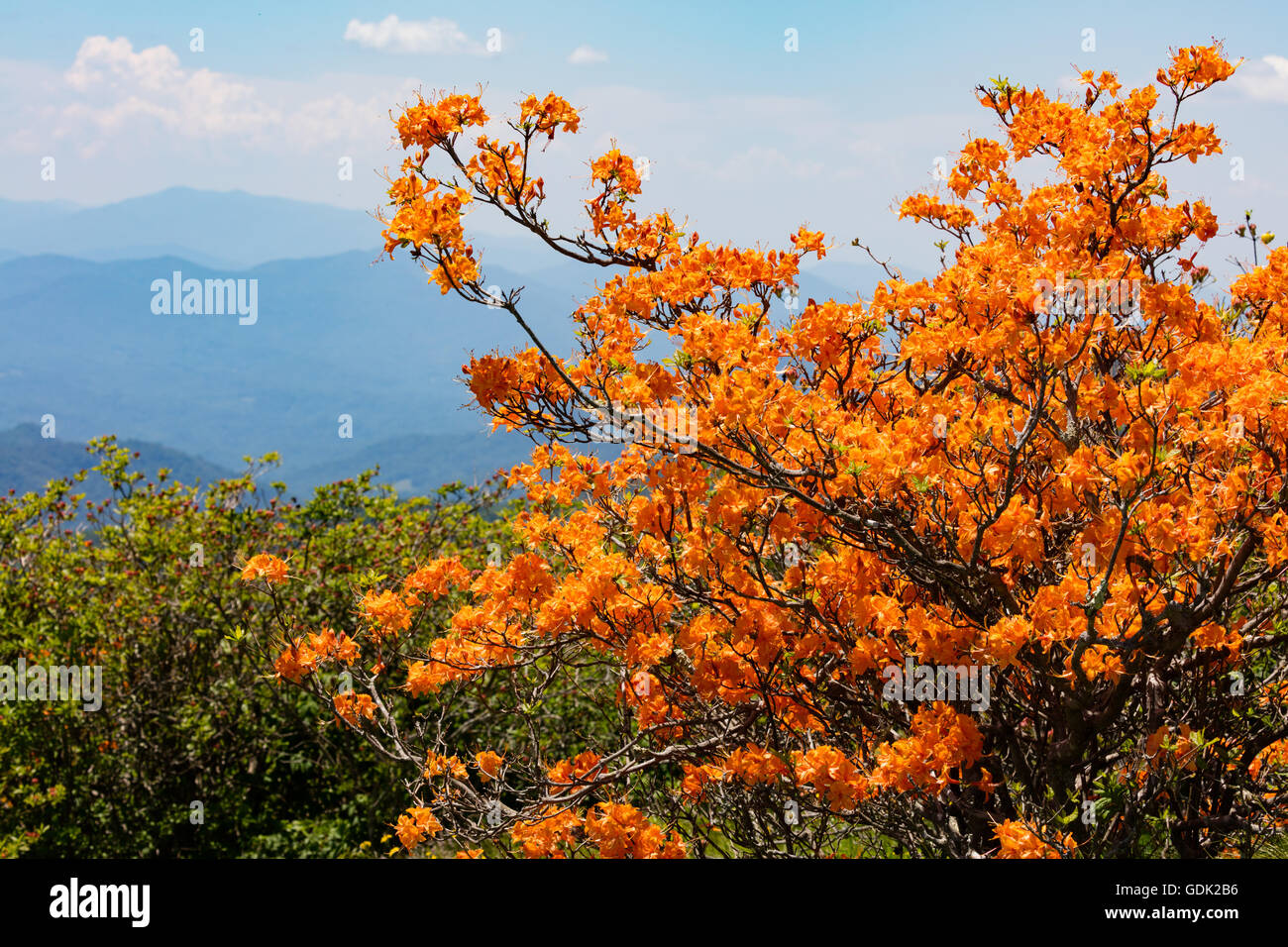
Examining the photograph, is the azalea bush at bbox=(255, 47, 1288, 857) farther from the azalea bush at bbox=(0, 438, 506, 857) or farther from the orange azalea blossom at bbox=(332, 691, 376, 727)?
the azalea bush at bbox=(0, 438, 506, 857)

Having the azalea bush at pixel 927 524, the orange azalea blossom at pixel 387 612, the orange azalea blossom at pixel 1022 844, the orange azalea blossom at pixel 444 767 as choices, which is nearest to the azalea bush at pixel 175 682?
the orange azalea blossom at pixel 387 612

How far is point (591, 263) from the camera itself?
3.59m

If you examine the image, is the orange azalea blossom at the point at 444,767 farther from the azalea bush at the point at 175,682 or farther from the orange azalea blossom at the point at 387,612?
the azalea bush at the point at 175,682

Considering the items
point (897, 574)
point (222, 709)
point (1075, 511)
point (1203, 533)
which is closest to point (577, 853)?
point (897, 574)

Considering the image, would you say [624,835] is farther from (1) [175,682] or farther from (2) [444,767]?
(1) [175,682]

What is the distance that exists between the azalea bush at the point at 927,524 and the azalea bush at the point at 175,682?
372 centimetres

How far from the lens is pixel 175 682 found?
7.27 m

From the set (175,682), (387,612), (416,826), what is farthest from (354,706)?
(175,682)

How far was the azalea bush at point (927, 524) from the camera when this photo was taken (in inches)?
115

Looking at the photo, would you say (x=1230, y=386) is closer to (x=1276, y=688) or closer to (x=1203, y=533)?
→ (x=1203, y=533)

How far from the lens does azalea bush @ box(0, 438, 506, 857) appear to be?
22.5 ft

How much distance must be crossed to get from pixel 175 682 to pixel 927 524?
6328 millimetres

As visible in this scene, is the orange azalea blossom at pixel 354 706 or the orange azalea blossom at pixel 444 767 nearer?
the orange azalea blossom at pixel 444 767

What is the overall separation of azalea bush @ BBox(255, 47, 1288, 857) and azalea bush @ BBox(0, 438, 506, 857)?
3.72 m
